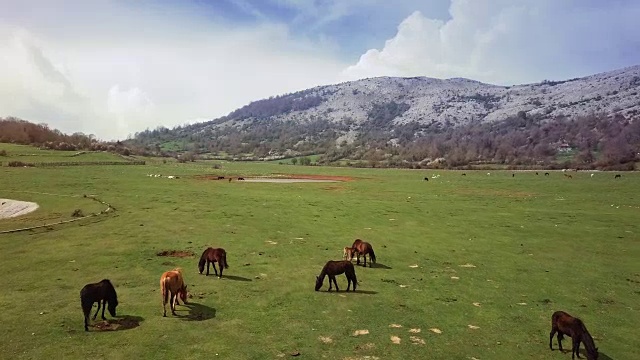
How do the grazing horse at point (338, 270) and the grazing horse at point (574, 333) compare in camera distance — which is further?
the grazing horse at point (338, 270)

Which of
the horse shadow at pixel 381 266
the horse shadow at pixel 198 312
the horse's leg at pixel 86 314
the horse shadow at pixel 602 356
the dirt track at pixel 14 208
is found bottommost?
the horse shadow at pixel 602 356

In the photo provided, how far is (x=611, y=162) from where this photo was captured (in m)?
141

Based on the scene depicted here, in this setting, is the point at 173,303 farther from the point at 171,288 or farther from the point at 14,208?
the point at 14,208

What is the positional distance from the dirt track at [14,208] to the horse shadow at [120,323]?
29332mm

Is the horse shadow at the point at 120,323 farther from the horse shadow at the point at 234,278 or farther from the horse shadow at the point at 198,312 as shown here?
the horse shadow at the point at 234,278

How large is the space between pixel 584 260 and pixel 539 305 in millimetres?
11651

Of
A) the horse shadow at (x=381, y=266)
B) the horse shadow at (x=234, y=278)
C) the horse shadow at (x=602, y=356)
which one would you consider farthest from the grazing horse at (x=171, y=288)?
the horse shadow at (x=602, y=356)

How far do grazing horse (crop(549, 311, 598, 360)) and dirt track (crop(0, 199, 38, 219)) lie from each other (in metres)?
42.7

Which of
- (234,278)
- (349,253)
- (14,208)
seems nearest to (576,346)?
(349,253)

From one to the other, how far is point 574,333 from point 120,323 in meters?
16.6

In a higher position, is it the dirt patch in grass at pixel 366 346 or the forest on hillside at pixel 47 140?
the forest on hillside at pixel 47 140

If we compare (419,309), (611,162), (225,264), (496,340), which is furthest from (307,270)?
(611,162)

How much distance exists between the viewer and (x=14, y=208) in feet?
135

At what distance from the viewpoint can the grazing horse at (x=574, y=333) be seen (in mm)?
14352
